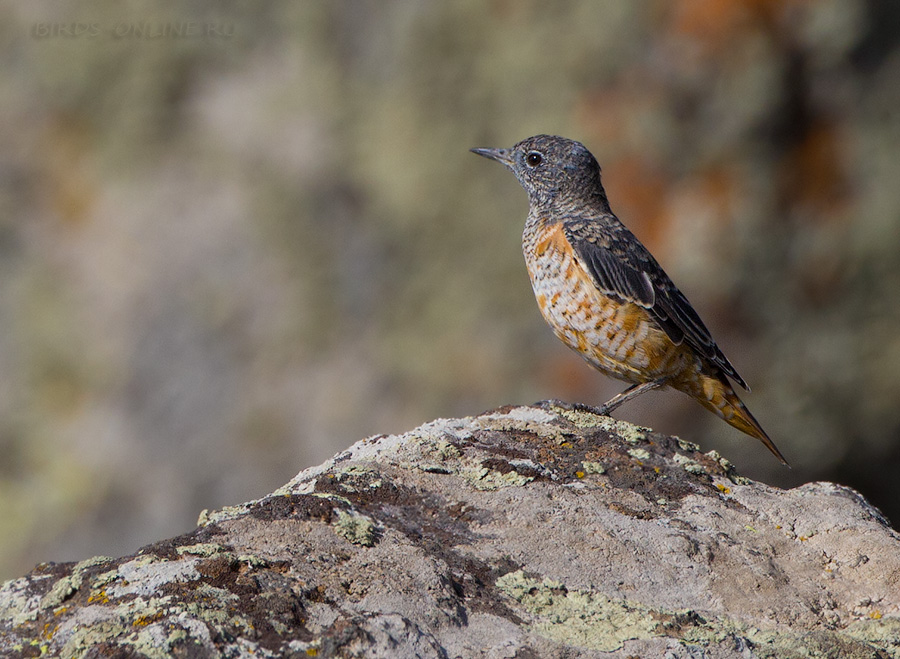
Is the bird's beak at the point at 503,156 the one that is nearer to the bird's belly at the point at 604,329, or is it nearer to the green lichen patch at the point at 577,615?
the bird's belly at the point at 604,329

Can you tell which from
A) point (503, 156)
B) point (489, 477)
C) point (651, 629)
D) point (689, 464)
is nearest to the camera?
point (651, 629)

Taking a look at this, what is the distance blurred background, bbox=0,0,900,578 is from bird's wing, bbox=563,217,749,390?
166 inches

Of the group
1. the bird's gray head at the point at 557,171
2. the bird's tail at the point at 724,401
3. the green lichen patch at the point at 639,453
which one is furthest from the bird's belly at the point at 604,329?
the green lichen patch at the point at 639,453

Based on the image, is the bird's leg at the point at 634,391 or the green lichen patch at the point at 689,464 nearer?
the green lichen patch at the point at 689,464

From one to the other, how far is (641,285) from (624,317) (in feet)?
0.90

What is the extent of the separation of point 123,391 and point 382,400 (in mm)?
2884

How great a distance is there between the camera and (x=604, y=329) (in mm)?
5996

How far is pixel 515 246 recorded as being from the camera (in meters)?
11.0

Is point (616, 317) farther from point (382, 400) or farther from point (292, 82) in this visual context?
point (292, 82)

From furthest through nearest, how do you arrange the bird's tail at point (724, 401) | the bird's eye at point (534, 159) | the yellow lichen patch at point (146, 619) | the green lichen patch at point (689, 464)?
the bird's eye at point (534, 159), the bird's tail at point (724, 401), the green lichen patch at point (689, 464), the yellow lichen patch at point (146, 619)

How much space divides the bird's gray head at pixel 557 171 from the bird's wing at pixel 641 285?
2.05 ft

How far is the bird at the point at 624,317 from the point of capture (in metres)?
6.01

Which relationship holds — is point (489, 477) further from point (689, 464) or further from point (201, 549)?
point (201, 549)

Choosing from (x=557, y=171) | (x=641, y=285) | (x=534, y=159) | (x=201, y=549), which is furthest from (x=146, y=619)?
(x=534, y=159)
